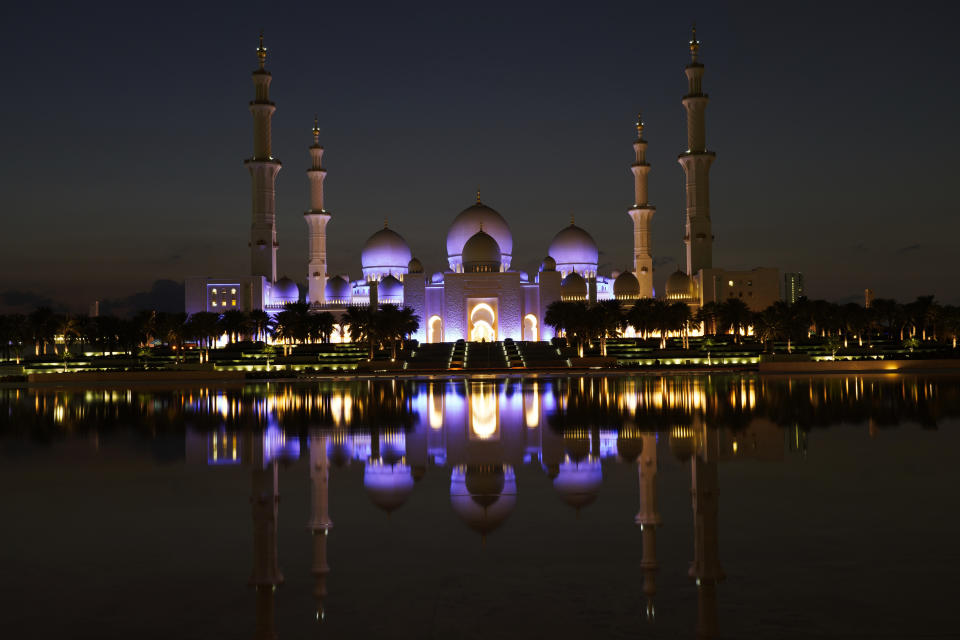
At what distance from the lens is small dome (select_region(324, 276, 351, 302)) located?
64500mm

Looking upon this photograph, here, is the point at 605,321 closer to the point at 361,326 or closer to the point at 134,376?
the point at 361,326

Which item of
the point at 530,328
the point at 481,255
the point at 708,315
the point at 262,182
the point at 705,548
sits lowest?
the point at 705,548

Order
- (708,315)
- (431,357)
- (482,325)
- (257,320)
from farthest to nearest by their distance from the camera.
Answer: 1. (482,325)
2. (708,315)
3. (257,320)
4. (431,357)

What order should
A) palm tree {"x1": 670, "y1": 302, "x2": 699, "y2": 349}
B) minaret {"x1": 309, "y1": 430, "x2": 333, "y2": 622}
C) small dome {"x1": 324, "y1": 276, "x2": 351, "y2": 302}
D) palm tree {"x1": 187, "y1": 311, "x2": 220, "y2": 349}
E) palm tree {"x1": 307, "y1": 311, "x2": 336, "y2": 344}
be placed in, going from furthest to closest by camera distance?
small dome {"x1": 324, "y1": 276, "x2": 351, "y2": 302} < palm tree {"x1": 670, "y1": 302, "x2": 699, "y2": 349} < palm tree {"x1": 307, "y1": 311, "x2": 336, "y2": 344} < palm tree {"x1": 187, "y1": 311, "x2": 220, "y2": 349} < minaret {"x1": 309, "y1": 430, "x2": 333, "y2": 622}

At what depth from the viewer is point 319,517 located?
8359mm

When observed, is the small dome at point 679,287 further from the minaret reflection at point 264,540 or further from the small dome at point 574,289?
the minaret reflection at point 264,540

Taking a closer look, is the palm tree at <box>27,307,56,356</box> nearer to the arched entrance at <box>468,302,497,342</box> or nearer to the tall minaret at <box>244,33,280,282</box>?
the tall minaret at <box>244,33,280,282</box>

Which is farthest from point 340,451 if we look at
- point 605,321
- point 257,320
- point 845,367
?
point 257,320

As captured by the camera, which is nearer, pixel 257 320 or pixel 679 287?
pixel 257 320

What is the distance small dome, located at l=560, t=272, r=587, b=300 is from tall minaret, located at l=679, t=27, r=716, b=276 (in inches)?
307

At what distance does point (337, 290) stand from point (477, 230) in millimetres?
10644

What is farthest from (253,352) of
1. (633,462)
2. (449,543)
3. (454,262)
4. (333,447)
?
(449,543)

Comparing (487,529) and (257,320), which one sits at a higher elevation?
(257,320)

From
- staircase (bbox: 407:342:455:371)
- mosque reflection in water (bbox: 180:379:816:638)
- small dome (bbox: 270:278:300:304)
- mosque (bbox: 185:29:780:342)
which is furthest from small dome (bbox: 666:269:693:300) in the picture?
mosque reflection in water (bbox: 180:379:816:638)
